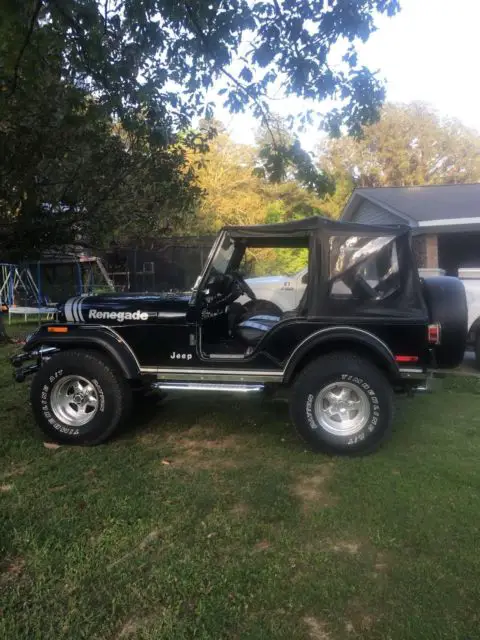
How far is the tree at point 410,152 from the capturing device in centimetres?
3916

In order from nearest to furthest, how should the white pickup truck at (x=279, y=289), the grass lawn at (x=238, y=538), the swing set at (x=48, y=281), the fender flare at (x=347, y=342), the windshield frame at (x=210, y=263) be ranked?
1. the grass lawn at (x=238, y=538)
2. the fender flare at (x=347, y=342)
3. the windshield frame at (x=210, y=263)
4. the white pickup truck at (x=279, y=289)
5. the swing set at (x=48, y=281)

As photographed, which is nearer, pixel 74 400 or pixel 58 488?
pixel 58 488

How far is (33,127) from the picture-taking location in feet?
22.4

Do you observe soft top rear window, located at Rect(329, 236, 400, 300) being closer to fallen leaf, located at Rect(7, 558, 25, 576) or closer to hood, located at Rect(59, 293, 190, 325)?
hood, located at Rect(59, 293, 190, 325)

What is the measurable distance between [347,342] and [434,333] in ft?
2.36

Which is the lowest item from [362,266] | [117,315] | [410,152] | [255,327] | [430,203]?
[255,327]

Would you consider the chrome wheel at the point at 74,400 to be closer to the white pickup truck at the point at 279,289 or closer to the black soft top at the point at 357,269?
the black soft top at the point at 357,269

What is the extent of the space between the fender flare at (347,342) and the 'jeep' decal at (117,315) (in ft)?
4.60

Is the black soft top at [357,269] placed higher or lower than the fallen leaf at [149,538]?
higher

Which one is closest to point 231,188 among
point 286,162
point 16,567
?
point 286,162

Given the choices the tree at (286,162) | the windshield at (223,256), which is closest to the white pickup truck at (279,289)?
the tree at (286,162)

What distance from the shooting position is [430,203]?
47.6ft

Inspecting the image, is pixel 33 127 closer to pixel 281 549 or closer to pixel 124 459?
pixel 124 459

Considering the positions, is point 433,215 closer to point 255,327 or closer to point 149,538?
point 255,327
